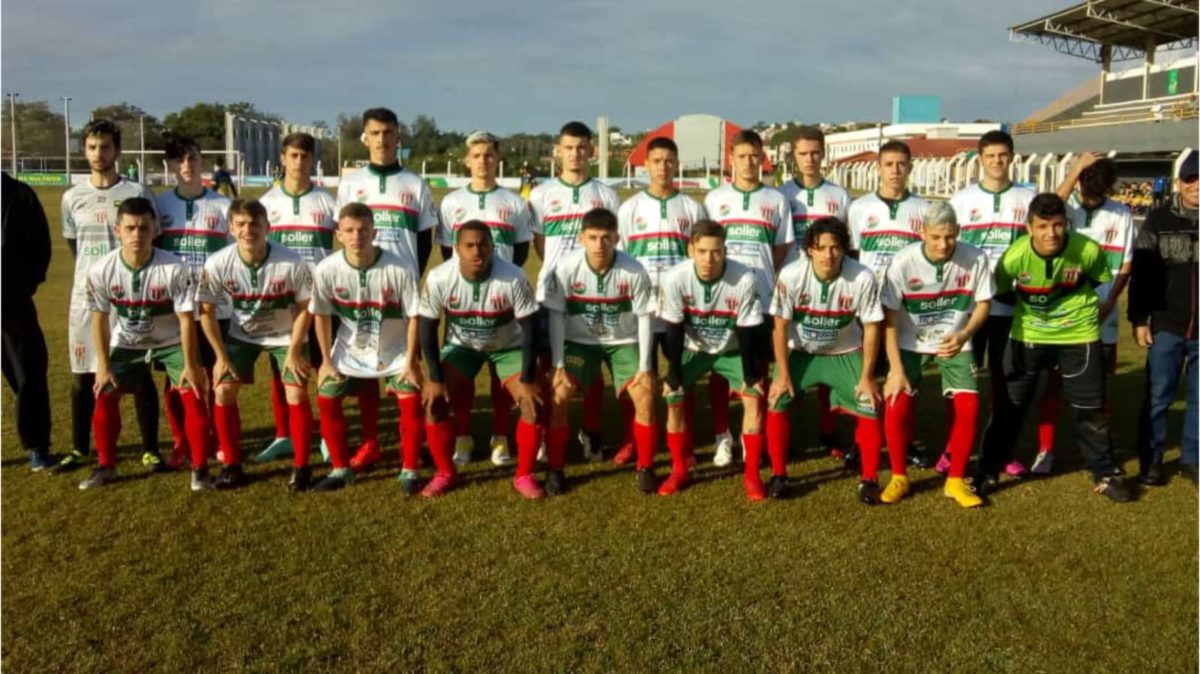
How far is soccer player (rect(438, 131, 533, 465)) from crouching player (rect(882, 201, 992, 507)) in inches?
96.9

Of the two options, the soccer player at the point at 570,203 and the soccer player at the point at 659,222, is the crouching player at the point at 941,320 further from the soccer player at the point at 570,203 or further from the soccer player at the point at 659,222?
the soccer player at the point at 570,203

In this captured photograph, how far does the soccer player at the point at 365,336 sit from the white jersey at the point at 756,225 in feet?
7.31

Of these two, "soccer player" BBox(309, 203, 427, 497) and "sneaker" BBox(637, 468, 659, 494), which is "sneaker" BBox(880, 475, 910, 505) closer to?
"sneaker" BBox(637, 468, 659, 494)

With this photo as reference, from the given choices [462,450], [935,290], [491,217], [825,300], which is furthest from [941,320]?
[462,450]

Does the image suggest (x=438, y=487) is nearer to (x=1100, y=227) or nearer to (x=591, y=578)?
(x=591, y=578)

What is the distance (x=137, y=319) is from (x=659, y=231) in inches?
130

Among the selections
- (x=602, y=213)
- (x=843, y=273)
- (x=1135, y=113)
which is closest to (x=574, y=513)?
(x=602, y=213)

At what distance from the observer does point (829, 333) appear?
17.8 ft

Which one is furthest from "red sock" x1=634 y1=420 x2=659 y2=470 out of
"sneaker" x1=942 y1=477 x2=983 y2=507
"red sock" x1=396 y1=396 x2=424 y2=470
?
"sneaker" x1=942 y1=477 x2=983 y2=507

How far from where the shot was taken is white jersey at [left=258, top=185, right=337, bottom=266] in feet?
19.8

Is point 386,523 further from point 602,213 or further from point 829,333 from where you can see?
point 829,333

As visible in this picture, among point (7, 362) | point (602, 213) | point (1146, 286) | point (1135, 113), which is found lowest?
point (7, 362)

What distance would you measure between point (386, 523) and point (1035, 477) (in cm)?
398

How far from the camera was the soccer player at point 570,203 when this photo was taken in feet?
20.4
